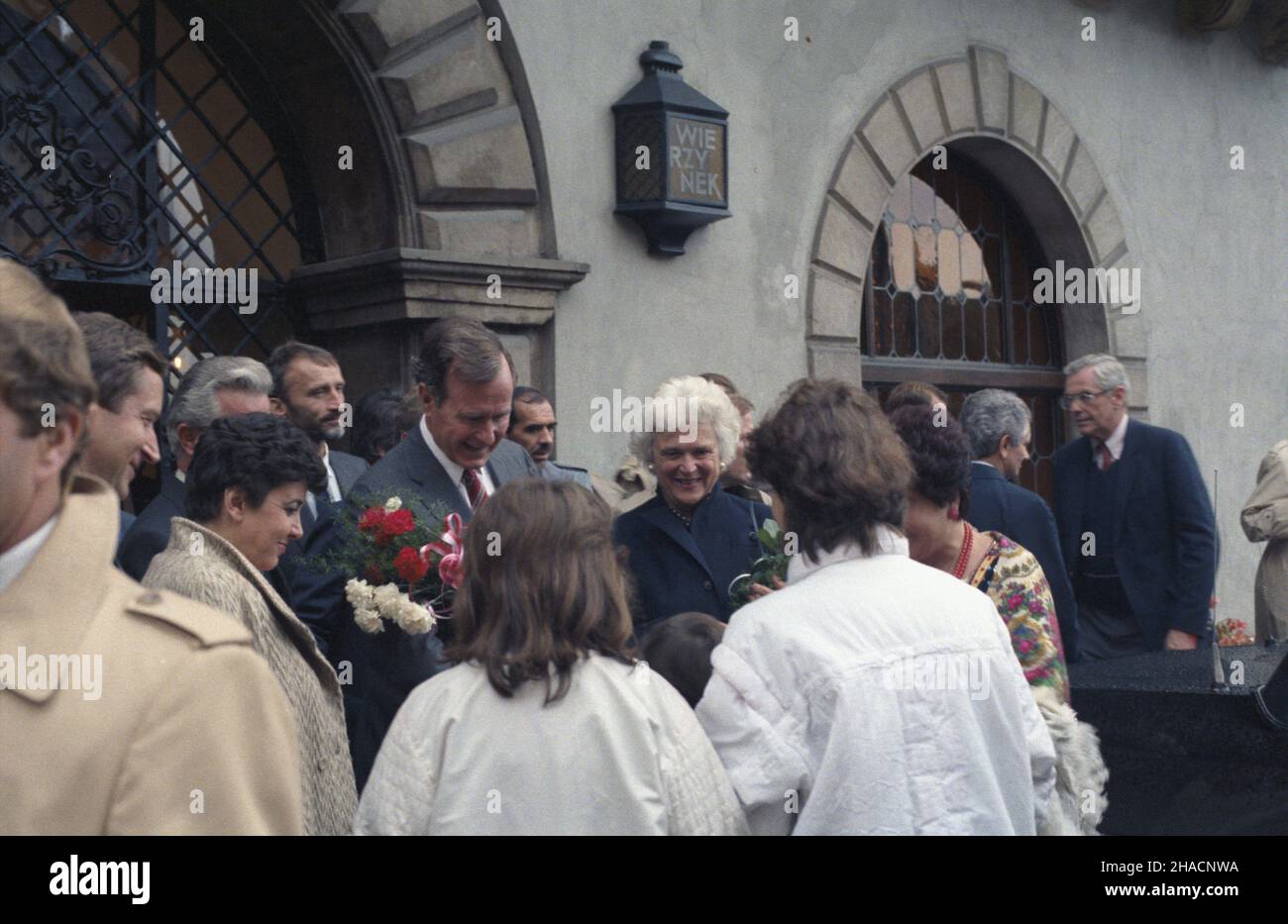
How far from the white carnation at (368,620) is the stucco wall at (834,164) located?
3.83 metres

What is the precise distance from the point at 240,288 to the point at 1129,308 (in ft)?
20.2

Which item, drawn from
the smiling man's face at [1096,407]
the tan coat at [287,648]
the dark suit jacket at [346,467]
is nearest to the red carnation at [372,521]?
the tan coat at [287,648]

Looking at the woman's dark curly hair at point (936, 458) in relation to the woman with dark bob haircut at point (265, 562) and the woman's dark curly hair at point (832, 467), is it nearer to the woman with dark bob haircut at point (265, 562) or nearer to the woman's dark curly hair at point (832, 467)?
the woman's dark curly hair at point (832, 467)

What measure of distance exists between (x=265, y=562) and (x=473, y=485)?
1068 mm

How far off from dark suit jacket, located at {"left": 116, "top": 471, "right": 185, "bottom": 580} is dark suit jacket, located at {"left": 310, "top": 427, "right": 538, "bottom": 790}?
35 cm

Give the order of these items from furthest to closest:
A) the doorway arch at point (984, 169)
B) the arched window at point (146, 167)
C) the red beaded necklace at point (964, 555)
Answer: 1. the doorway arch at point (984, 169)
2. the arched window at point (146, 167)
3. the red beaded necklace at point (964, 555)

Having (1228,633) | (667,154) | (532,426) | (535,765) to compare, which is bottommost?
(1228,633)

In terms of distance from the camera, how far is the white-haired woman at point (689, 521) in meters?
4.66

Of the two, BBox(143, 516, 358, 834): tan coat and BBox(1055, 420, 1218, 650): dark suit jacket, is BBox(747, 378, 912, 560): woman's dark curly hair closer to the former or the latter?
BBox(143, 516, 358, 834): tan coat

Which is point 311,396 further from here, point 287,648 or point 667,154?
point 667,154

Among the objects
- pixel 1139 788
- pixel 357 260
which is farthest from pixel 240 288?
pixel 1139 788

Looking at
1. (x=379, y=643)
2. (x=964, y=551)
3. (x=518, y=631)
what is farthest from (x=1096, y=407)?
(x=518, y=631)

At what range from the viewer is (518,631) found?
2697mm
